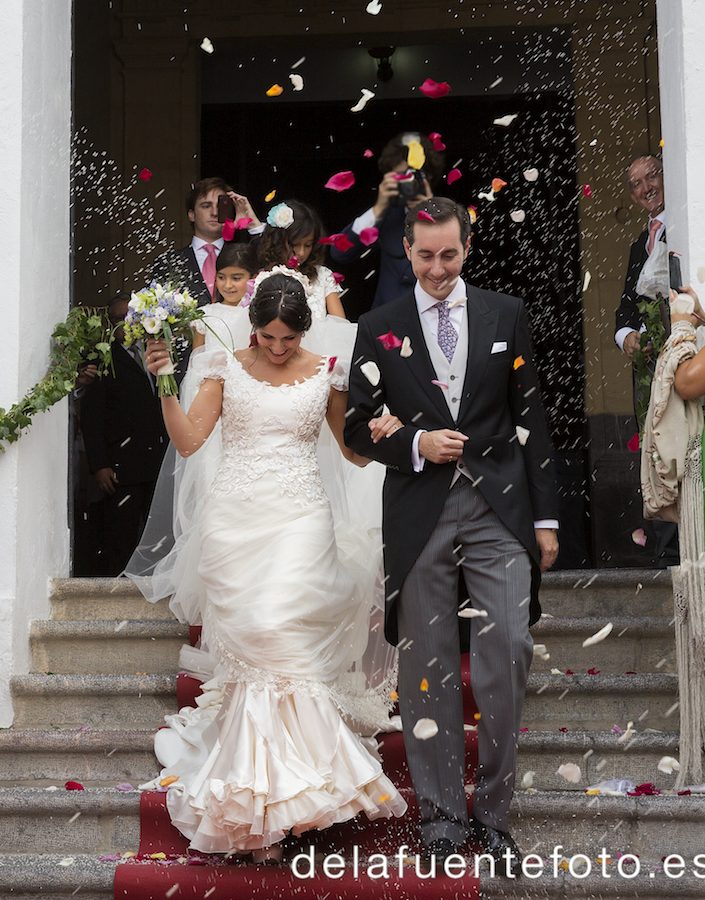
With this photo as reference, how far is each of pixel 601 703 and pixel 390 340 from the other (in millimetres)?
1861

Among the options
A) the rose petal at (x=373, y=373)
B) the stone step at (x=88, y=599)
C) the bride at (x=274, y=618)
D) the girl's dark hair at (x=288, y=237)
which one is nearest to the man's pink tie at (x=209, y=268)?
the girl's dark hair at (x=288, y=237)

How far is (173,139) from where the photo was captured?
10.5m

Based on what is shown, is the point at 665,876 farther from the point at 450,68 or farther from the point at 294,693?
the point at 450,68

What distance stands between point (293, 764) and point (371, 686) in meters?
1.01

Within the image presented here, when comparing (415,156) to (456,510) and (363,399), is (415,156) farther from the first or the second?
(456,510)

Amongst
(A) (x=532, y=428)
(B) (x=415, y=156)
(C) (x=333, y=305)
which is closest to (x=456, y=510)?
(A) (x=532, y=428)

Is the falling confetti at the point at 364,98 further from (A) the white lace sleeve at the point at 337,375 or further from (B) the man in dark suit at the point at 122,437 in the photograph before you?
(B) the man in dark suit at the point at 122,437

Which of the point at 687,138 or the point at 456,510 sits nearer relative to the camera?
the point at 456,510

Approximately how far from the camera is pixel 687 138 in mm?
5449

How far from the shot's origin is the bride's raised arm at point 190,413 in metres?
4.80

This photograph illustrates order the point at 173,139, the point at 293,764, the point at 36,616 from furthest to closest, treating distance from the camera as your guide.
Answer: the point at 173,139, the point at 36,616, the point at 293,764

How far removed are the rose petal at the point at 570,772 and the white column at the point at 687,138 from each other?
1931 mm

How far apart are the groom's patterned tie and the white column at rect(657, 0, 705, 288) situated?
1.26m

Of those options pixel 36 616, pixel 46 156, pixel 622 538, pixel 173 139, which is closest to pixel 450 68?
pixel 173 139
